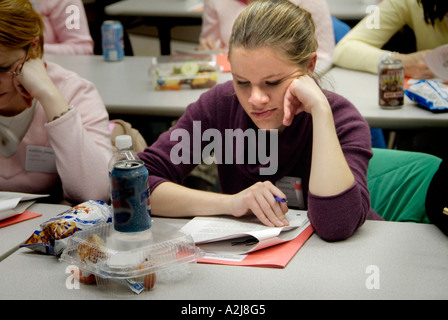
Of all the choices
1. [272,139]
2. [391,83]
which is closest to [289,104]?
[272,139]

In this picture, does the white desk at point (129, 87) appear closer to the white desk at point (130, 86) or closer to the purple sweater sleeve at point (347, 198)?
the white desk at point (130, 86)

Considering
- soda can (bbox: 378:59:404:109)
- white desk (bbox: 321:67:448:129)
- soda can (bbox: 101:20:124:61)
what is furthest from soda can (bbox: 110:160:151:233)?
soda can (bbox: 101:20:124:61)

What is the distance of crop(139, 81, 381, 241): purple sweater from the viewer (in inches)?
51.6

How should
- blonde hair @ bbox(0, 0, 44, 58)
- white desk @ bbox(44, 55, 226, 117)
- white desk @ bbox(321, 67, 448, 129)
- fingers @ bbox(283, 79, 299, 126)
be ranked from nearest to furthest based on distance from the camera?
fingers @ bbox(283, 79, 299, 126), blonde hair @ bbox(0, 0, 44, 58), white desk @ bbox(321, 67, 448, 129), white desk @ bbox(44, 55, 226, 117)

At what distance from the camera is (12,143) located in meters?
1.78

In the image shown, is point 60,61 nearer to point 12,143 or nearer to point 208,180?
point 208,180

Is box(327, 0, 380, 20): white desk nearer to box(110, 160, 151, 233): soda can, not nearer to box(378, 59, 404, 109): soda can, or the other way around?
box(378, 59, 404, 109): soda can

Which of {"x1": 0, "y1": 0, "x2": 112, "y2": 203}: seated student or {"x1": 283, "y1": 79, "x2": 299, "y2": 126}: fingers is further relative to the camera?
{"x1": 0, "y1": 0, "x2": 112, "y2": 203}: seated student

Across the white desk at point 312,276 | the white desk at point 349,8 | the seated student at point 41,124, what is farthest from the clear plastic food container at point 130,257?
the white desk at point 349,8

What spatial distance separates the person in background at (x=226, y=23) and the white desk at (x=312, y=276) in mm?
1853

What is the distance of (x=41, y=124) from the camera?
1.80 meters

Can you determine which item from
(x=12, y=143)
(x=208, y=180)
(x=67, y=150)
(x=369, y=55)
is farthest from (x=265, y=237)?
(x=369, y=55)

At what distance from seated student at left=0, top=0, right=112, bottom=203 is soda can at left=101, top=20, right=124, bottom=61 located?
1173mm
